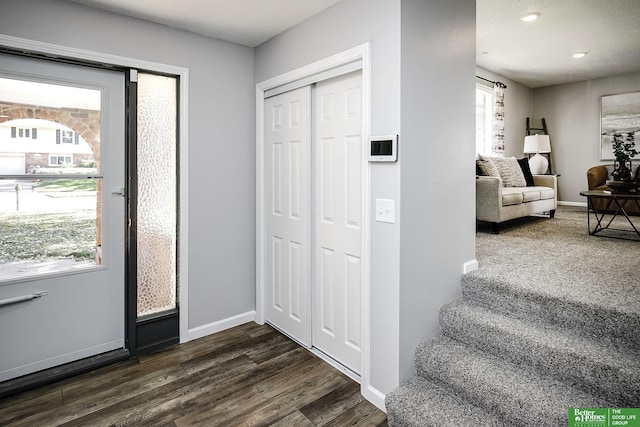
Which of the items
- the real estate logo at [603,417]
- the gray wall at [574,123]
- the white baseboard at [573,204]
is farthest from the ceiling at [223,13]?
the white baseboard at [573,204]

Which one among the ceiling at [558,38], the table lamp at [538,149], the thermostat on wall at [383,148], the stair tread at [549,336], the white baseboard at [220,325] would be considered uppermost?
the ceiling at [558,38]

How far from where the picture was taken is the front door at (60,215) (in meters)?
2.36

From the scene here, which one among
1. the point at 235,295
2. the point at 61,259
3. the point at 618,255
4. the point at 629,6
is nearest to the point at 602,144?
the point at 629,6

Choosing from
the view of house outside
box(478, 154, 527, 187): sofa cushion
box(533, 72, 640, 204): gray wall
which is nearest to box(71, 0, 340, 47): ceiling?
the view of house outside

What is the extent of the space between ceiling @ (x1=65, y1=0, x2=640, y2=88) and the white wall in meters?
0.19

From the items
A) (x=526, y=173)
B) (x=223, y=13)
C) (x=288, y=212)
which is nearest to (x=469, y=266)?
(x=288, y=212)

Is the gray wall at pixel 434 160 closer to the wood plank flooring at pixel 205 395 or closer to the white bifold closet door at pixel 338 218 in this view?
the white bifold closet door at pixel 338 218

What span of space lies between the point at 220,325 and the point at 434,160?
2.24 meters

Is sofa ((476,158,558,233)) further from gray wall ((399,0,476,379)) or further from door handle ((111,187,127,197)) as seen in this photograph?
door handle ((111,187,127,197))

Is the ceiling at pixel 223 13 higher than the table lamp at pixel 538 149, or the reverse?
the ceiling at pixel 223 13

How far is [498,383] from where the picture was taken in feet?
6.22

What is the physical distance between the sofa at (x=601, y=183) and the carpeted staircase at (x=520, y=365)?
4.30 m

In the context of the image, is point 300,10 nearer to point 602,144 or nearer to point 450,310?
point 450,310

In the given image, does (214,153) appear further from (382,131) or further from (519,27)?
(519,27)
